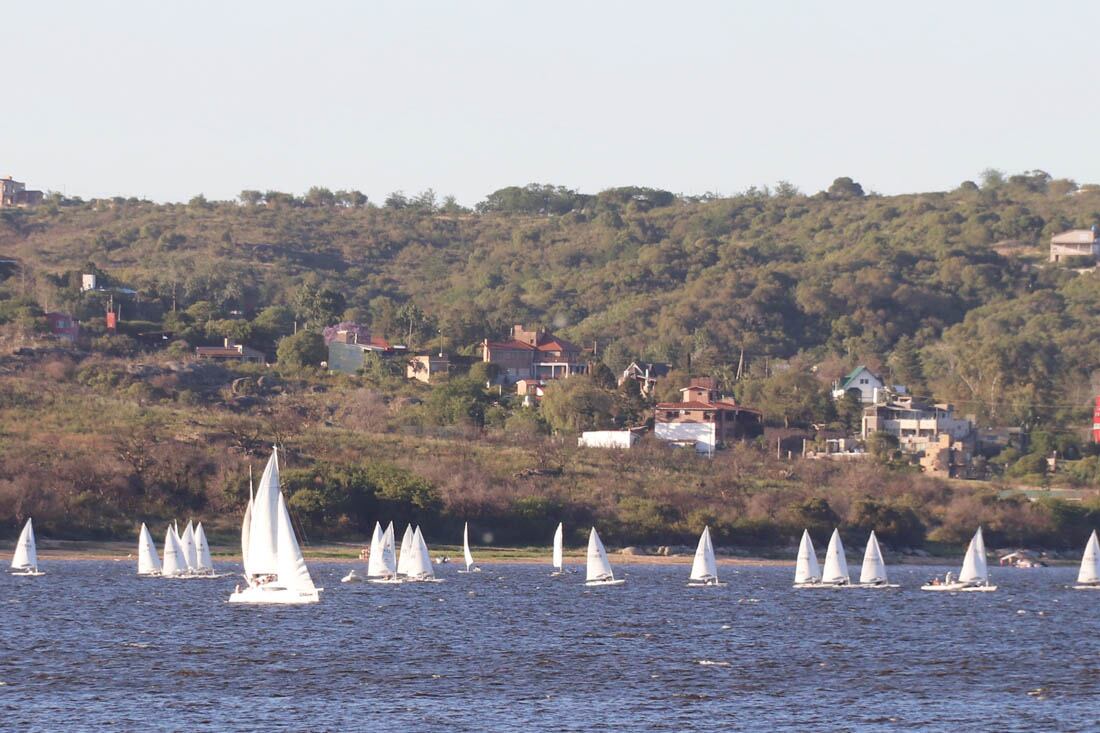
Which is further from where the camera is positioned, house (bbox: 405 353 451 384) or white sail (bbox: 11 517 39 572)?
house (bbox: 405 353 451 384)

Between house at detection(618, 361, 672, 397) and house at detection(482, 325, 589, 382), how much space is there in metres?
4.40

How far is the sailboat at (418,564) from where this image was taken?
8875 centimetres

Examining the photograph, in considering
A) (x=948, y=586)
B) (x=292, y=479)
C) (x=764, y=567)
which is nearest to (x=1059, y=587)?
(x=948, y=586)

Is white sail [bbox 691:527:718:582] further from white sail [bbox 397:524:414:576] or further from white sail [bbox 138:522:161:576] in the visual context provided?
white sail [bbox 138:522:161:576]

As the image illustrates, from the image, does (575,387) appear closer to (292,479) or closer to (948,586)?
(292,479)

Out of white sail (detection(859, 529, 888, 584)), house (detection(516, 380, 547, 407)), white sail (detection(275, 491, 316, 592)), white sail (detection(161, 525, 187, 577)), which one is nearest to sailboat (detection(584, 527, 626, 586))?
white sail (detection(859, 529, 888, 584))

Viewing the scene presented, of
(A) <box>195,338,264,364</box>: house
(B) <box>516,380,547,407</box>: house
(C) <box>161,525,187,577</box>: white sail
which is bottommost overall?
(C) <box>161,525,187,577</box>: white sail

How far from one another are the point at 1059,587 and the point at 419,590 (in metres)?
35.8

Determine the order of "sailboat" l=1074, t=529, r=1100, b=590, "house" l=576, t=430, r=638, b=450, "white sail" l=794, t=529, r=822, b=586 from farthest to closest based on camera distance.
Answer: "house" l=576, t=430, r=638, b=450
"sailboat" l=1074, t=529, r=1100, b=590
"white sail" l=794, t=529, r=822, b=586

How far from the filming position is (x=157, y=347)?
158 metres

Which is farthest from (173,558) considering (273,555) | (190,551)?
(273,555)

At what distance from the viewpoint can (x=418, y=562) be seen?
8906 cm

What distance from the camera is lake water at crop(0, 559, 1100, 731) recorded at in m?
44.6

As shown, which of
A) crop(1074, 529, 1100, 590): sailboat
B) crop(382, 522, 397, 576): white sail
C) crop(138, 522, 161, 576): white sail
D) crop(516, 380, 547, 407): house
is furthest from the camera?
crop(516, 380, 547, 407): house
